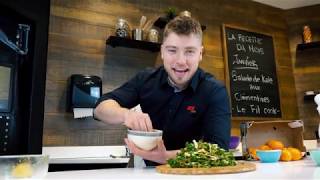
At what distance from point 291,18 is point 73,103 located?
8.92 ft

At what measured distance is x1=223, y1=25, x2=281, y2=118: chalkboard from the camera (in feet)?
10.9

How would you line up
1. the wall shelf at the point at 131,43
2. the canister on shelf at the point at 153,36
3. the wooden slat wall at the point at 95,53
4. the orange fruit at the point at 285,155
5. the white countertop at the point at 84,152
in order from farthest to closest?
the canister on shelf at the point at 153,36 → the wall shelf at the point at 131,43 → the wooden slat wall at the point at 95,53 → the white countertop at the point at 84,152 → the orange fruit at the point at 285,155

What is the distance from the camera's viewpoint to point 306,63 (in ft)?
11.9

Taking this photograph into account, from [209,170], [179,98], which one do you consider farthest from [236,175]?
[179,98]

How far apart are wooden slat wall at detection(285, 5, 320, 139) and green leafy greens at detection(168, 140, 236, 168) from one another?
2.83 meters

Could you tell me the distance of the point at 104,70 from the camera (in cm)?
273

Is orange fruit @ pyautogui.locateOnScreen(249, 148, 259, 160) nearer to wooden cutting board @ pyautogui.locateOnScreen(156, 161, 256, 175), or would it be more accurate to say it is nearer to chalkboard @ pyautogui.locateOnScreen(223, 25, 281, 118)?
wooden cutting board @ pyautogui.locateOnScreen(156, 161, 256, 175)

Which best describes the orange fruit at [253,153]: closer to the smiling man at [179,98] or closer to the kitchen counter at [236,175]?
the smiling man at [179,98]


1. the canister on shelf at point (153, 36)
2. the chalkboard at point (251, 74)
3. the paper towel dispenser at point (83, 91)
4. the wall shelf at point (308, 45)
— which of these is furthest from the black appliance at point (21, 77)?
the wall shelf at point (308, 45)

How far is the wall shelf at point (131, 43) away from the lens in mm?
2689

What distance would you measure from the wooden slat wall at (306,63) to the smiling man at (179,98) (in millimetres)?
2417

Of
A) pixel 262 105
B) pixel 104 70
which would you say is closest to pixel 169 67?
pixel 104 70

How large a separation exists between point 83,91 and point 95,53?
412 millimetres

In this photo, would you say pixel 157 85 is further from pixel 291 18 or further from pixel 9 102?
pixel 291 18
